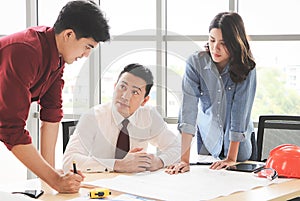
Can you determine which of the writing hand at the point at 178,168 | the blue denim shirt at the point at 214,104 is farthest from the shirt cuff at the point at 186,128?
the writing hand at the point at 178,168

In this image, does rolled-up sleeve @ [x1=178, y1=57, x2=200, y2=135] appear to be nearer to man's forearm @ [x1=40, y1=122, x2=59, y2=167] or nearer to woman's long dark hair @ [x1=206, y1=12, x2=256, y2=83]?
woman's long dark hair @ [x1=206, y1=12, x2=256, y2=83]

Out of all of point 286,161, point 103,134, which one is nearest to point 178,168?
point 103,134

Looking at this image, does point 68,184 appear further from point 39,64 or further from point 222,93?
point 222,93

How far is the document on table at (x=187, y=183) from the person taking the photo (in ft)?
6.57

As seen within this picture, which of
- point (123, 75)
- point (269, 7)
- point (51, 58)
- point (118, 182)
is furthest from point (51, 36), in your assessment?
point (269, 7)

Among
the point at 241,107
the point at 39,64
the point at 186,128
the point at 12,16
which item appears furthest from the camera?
the point at 12,16

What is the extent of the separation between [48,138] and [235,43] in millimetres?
943

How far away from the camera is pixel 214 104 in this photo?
2697mm

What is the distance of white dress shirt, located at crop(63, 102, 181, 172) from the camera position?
2.35 meters

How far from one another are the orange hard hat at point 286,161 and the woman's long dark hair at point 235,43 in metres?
0.39

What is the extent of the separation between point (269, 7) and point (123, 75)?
7.56 ft

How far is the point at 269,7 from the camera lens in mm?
4156

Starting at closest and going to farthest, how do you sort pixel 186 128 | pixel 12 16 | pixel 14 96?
pixel 14 96 < pixel 186 128 < pixel 12 16

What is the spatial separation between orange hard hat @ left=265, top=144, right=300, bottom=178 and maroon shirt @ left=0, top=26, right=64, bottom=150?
1031 mm
